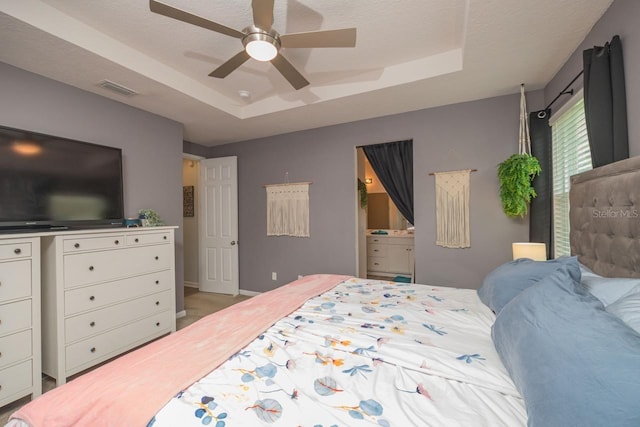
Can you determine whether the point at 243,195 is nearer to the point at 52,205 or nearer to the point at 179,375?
the point at 52,205

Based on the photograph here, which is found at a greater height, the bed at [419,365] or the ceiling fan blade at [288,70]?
the ceiling fan blade at [288,70]

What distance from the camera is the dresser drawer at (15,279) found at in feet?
5.73

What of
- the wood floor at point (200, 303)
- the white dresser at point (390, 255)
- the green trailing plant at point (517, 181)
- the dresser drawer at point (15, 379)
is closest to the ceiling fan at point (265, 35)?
the green trailing plant at point (517, 181)

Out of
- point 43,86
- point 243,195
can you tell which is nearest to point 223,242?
point 243,195

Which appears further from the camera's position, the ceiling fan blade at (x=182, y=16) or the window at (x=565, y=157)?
the window at (x=565, y=157)

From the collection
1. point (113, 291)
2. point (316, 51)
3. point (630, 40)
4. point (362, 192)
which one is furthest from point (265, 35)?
point (362, 192)

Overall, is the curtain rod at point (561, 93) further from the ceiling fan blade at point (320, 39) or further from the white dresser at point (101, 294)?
the white dresser at point (101, 294)

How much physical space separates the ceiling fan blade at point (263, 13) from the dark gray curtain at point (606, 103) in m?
1.93

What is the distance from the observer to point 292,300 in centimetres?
186

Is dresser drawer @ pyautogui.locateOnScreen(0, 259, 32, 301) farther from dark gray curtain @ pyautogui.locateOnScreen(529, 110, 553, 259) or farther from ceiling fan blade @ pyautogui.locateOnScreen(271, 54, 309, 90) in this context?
dark gray curtain @ pyautogui.locateOnScreen(529, 110, 553, 259)

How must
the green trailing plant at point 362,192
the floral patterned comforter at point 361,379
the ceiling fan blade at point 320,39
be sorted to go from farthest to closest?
the green trailing plant at point 362,192 → the ceiling fan blade at point 320,39 → the floral patterned comforter at point 361,379

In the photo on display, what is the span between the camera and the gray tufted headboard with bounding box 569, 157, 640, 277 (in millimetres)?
1265

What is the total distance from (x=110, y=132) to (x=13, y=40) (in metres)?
1.00

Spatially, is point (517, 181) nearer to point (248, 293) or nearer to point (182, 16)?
point (182, 16)
